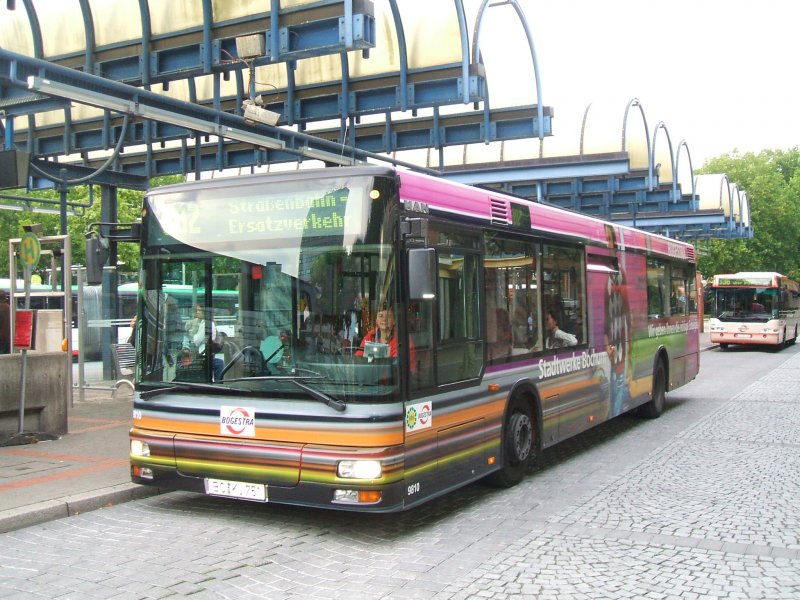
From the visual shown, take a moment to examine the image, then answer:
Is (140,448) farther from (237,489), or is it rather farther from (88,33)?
(88,33)

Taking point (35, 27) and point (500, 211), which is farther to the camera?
point (35, 27)

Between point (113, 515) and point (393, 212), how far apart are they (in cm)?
349

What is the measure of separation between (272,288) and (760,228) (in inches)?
2357

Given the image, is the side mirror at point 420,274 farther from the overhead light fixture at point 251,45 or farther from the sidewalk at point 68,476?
the overhead light fixture at point 251,45

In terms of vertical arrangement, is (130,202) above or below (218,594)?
above

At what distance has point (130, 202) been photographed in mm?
41188

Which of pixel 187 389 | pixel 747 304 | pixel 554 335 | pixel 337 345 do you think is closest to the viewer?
pixel 337 345

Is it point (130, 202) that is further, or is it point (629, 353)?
point (130, 202)

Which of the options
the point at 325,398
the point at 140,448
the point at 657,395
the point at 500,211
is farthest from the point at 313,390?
the point at 657,395

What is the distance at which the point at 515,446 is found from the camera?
7.69m

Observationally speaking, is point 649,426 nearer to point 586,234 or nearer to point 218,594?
point 586,234

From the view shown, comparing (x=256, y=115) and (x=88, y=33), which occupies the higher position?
(x=88, y=33)

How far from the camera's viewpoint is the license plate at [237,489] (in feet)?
20.0

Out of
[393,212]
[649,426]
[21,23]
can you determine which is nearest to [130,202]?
[21,23]
